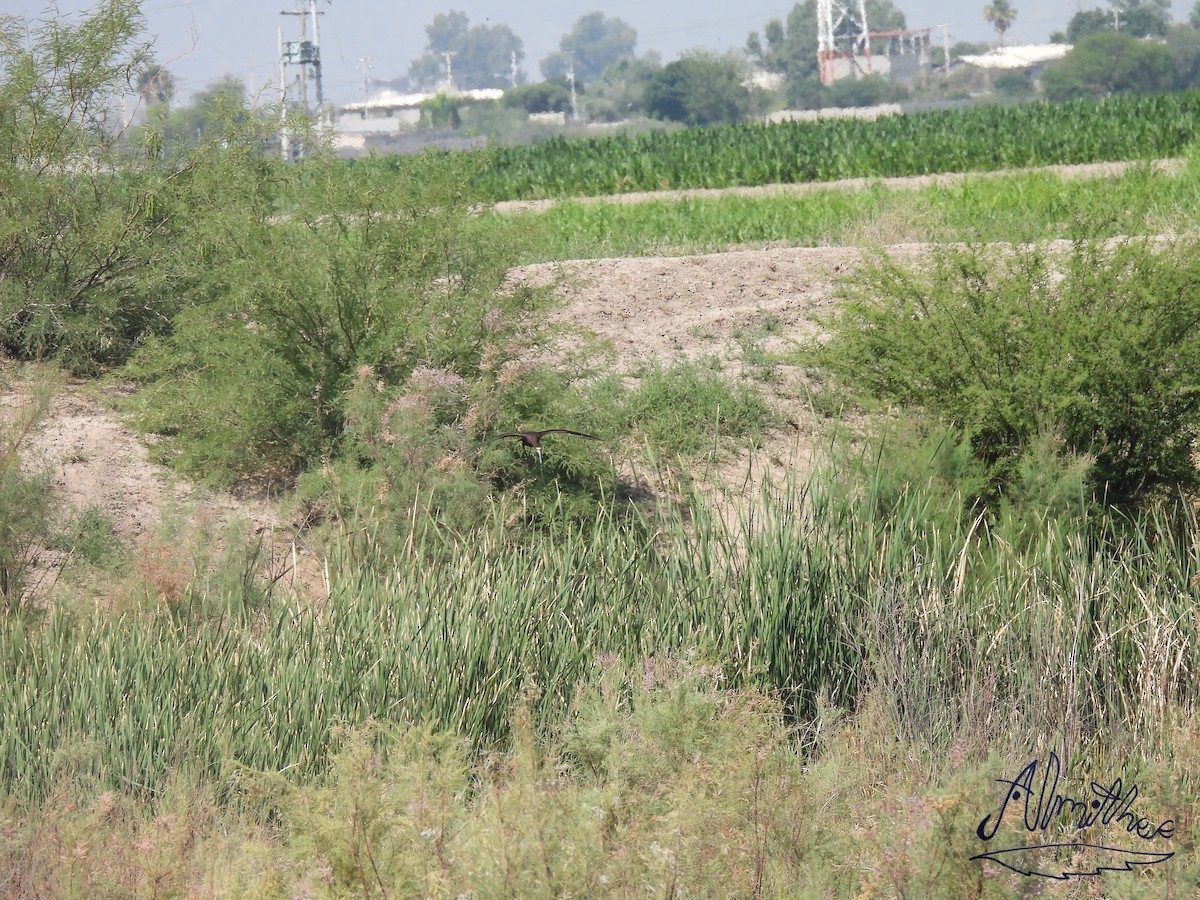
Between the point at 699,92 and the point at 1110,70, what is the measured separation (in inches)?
1256

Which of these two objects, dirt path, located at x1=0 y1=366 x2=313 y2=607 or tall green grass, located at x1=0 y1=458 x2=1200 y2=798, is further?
dirt path, located at x1=0 y1=366 x2=313 y2=607

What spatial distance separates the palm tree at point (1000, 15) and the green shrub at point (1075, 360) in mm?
159791

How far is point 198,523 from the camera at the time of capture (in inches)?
224

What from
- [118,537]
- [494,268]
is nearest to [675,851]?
[118,537]

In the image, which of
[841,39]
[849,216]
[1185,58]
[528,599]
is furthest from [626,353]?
[841,39]

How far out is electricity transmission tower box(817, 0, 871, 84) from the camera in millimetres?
130375

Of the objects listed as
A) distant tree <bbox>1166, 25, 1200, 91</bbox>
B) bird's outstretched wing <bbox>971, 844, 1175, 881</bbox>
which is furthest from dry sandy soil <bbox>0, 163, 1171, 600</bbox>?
distant tree <bbox>1166, 25, 1200, 91</bbox>

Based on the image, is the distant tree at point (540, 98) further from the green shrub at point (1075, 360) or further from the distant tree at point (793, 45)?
the green shrub at point (1075, 360)

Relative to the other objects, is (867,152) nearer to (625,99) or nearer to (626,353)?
(626,353)

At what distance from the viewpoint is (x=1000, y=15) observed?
509 feet

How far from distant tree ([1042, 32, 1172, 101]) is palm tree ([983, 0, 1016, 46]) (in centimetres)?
5430

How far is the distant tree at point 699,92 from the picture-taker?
11156 centimetres

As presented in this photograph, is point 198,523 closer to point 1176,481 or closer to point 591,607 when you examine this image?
point 591,607

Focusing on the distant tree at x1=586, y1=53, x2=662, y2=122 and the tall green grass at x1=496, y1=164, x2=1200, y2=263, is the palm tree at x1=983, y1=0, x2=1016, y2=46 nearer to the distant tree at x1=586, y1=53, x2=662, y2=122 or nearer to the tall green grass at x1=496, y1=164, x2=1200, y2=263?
the distant tree at x1=586, y1=53, x2=662, y2=122
